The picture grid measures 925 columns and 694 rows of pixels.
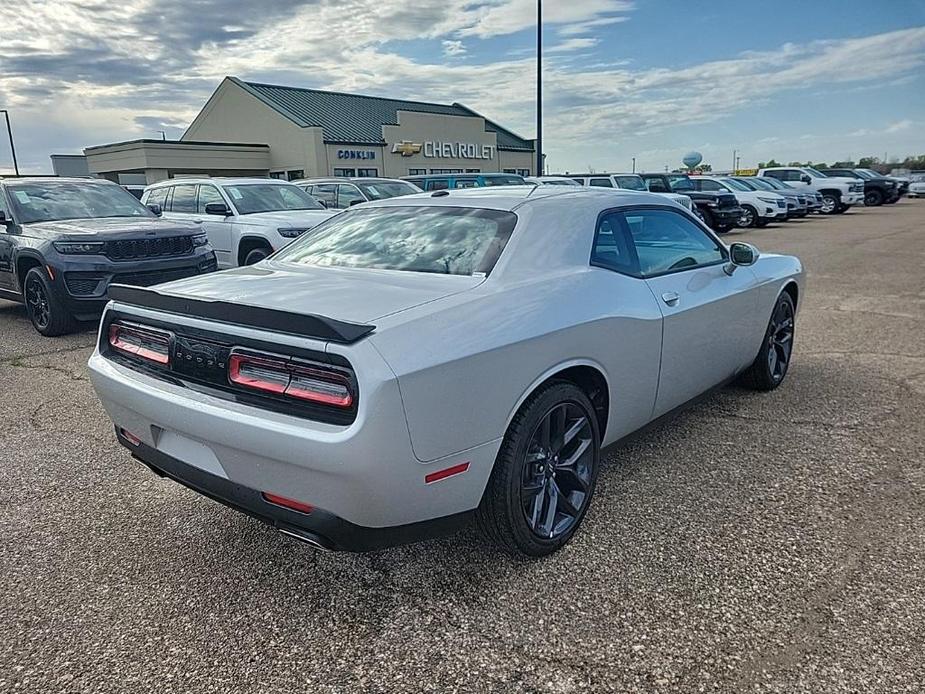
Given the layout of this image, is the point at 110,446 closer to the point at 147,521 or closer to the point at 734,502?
the point at 147,521

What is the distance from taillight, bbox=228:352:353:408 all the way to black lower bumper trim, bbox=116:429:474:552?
0.38 m

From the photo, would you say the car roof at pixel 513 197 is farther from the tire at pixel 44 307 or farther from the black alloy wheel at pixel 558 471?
the tire at pixel 44 307

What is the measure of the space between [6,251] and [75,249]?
1.35 meters

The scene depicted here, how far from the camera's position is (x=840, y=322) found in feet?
24.0

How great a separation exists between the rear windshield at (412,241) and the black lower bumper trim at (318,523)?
3.56ft

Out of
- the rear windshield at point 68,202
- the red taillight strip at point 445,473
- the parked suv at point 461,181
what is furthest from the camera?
the parked suv at point 461,181

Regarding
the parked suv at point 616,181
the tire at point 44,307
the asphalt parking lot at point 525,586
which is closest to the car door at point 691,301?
the asphalt parking lot at point 525,586

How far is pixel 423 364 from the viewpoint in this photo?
2225 mm

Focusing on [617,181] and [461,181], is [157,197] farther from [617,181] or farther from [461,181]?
[617,181]

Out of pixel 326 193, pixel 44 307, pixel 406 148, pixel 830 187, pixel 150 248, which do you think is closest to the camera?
pixel 44 307

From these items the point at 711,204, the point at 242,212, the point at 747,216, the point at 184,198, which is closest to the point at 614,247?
the point at 242,212

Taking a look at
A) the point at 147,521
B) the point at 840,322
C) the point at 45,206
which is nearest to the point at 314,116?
the point at 45,206

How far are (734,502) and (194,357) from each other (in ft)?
8.21

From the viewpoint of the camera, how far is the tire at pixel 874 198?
31750 millimetres
